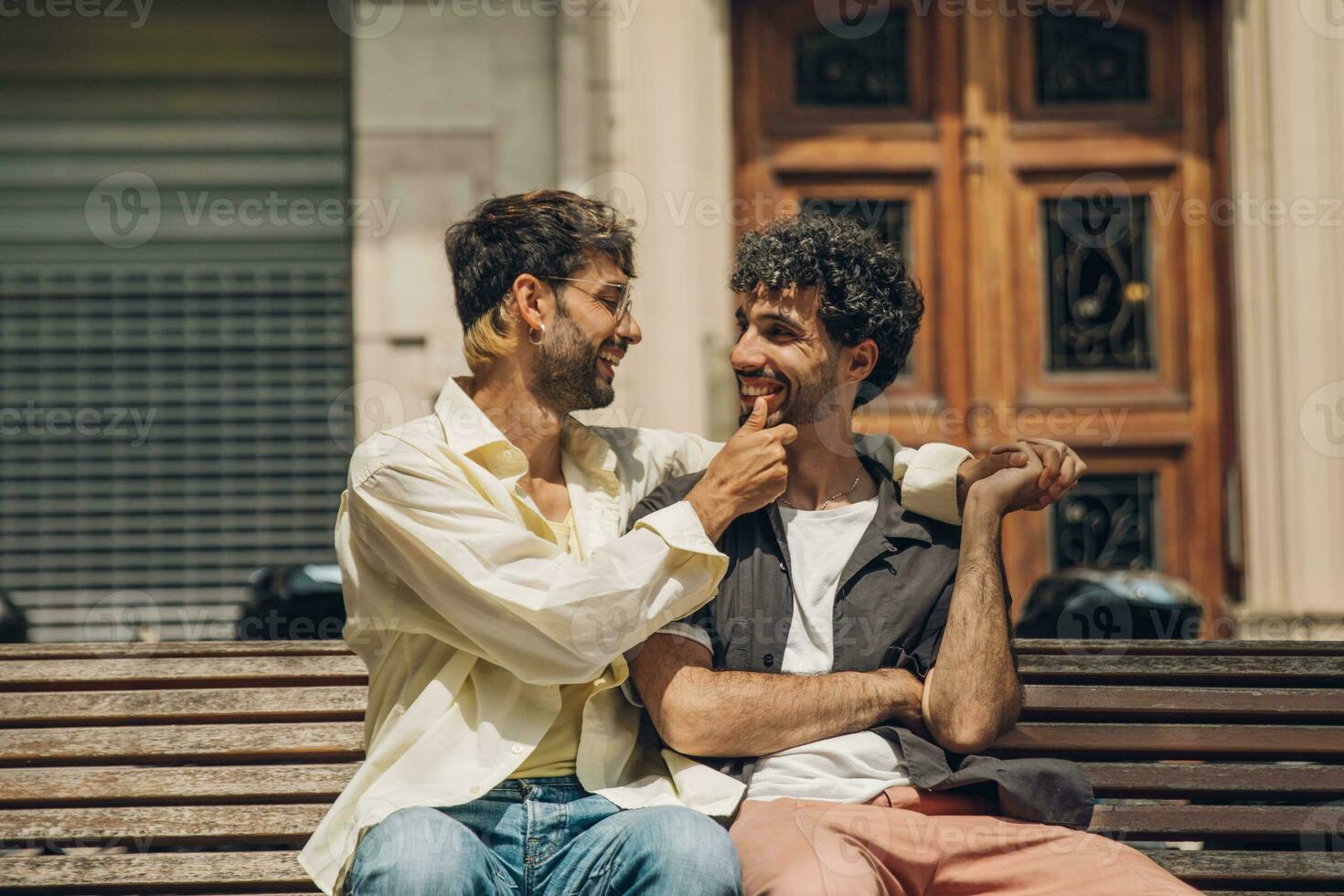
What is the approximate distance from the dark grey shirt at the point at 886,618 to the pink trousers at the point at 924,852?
7cm

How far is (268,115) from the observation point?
26.0 feet

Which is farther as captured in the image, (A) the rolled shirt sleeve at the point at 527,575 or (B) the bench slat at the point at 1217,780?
(B) the bench slat at the point at 1217,780

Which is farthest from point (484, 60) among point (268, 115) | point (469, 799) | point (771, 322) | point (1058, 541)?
point (469, 799)

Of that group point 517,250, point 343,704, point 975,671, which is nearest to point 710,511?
point 975,671

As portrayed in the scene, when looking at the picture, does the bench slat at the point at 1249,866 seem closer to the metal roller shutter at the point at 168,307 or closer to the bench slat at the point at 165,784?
the bench slat at the point at 165,784

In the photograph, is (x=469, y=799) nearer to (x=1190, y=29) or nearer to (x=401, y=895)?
(x=401, y=895)

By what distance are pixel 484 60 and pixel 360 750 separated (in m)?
3.78

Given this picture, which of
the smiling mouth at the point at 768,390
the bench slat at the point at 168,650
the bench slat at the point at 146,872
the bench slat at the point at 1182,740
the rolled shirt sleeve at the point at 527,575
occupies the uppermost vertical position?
the smiling mouth at the point at 768,390

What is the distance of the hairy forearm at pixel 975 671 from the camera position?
3.04 meters

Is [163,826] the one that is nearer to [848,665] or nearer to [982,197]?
[848,665]

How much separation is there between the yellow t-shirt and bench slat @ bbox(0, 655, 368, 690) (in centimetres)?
80

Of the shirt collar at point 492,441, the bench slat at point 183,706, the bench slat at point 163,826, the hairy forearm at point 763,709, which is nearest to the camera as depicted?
the hairy forearm at point 763,709

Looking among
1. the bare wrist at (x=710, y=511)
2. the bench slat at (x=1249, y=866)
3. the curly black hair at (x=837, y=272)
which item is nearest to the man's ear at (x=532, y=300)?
the curly black hair at (x=837, y=272)

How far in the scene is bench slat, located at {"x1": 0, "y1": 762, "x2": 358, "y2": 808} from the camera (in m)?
3.46
